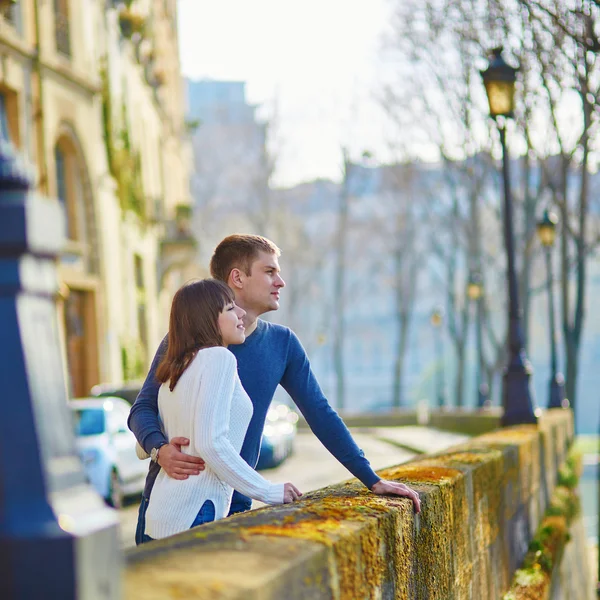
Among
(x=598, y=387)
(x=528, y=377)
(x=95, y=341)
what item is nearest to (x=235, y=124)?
(x=598, y=387)

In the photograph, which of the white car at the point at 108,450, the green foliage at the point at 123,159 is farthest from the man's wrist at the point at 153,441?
the green foliage at the point at 123,159

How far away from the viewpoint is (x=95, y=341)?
982 inches

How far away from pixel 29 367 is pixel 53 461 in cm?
15

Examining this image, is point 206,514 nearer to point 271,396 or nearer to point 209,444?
point 209,444

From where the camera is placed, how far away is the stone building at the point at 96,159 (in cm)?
2159

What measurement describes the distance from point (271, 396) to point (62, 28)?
21.2m

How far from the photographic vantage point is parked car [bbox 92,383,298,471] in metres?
18.5

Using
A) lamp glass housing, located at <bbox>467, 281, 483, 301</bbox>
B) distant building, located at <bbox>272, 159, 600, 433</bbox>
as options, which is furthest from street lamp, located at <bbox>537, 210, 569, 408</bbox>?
distant building, located at <bbox>272, 159, 600, 433</bbox>

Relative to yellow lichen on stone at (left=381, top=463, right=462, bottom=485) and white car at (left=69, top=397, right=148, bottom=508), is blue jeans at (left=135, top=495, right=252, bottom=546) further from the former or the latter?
white car at (left=69, top=397, right=148, bottom=508)

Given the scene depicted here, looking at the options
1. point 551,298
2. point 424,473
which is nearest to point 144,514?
point 424,473

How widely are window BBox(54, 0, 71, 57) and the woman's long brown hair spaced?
20997mm

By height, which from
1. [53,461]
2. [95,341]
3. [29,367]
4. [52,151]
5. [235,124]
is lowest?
[95,341]

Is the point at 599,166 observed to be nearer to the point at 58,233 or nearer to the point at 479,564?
the point at 479,564

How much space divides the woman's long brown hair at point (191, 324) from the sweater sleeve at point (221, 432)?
0.39 ft
